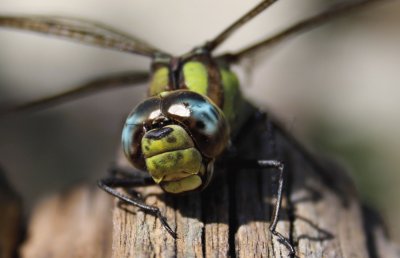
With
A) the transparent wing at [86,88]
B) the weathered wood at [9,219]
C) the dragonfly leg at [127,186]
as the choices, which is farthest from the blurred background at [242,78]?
the dragonfly leg at [127,186]

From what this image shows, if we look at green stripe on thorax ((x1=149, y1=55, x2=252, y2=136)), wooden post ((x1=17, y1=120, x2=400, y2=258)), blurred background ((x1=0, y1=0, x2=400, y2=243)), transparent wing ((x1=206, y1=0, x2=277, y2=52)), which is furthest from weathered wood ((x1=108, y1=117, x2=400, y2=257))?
blurred background ((x1=0, y1=0, x2=400, y2=243))

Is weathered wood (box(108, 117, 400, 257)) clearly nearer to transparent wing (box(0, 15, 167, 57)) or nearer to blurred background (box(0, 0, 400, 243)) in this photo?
transparent wing (box(0, 15, 167, 57))

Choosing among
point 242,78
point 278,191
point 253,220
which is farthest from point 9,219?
point 242,78

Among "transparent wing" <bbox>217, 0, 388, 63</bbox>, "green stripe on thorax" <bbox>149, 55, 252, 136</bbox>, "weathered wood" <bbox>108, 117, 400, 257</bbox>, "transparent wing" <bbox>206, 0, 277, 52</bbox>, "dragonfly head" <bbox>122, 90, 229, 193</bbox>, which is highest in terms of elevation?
"transparent wing" <bbox>217, 0, 388, 63</bbox>

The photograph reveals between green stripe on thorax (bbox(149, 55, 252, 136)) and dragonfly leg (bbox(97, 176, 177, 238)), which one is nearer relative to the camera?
dragonfly leg (bbox(97, 176, 177, 238))

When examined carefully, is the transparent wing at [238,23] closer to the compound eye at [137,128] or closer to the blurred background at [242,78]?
the blurred background at [242,78]
